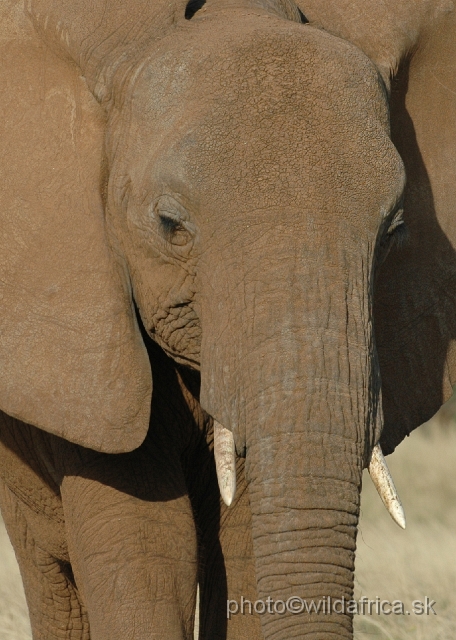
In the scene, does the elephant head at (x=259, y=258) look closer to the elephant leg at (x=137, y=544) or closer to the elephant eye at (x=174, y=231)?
the elephant eye at (x=174, y=231)

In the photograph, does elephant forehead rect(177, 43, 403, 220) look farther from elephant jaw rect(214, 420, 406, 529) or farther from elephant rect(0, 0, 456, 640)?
elephant jaw rect(214, 420, 406, 529)

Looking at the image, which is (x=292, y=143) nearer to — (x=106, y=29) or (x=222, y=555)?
(x=106, y=29)

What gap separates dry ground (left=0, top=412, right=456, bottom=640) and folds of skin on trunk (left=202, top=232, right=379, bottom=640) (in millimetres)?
1616

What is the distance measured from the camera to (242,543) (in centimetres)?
471

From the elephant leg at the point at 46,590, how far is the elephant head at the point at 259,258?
147cm

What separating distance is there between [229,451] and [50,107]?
107 cm

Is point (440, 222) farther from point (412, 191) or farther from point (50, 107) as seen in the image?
point (50, 107)

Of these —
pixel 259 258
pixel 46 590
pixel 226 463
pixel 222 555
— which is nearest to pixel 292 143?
pixel 259 258

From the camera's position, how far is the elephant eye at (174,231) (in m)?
3.79

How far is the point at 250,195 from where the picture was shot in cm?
363

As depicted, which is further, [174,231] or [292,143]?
[174,231]

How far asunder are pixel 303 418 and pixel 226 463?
0.32 meters

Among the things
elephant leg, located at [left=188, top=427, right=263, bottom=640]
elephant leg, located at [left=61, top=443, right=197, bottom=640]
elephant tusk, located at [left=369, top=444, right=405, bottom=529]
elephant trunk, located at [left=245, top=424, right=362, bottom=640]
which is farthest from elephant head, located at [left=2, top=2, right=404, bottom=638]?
elephant leg, located at [left=188, top=427, right=263, bottom=640]

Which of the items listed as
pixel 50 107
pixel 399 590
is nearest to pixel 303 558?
pixel 50 107
